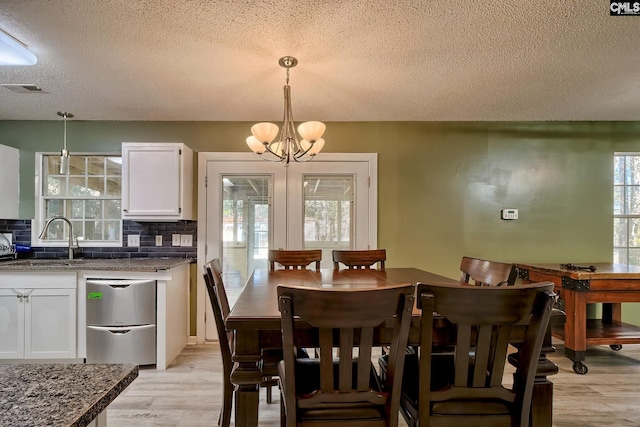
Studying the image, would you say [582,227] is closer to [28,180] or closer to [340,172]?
[340,172]

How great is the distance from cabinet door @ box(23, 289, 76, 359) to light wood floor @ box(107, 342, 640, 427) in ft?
2.32

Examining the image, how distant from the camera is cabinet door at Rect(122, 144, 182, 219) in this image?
3.18m

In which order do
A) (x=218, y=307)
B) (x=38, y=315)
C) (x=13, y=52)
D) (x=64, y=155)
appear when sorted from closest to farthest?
1. (x=218, y=307)
2. (x=13, y=52)
3. (x=38, y=315)
4. (x=64, y=155)

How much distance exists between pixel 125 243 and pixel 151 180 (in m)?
0.82

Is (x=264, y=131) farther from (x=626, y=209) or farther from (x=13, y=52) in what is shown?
(x=626, y=209)

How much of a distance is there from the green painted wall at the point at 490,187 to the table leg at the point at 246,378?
2486 millimetres

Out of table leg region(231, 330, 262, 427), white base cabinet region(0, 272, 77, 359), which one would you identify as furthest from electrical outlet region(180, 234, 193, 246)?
table leg region(231, 330, 262, 427)

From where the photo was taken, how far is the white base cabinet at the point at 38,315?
2855mm

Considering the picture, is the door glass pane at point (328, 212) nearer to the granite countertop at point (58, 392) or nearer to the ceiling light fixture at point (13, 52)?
the ceiling light fixture at point (13, 52)

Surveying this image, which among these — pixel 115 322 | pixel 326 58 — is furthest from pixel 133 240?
pixel 326 58

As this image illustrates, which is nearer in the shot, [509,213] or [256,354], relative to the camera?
[256,354]

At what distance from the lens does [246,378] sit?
1306 millimetres

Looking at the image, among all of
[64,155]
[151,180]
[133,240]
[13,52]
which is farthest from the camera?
[133,240]

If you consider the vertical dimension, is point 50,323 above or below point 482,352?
below
